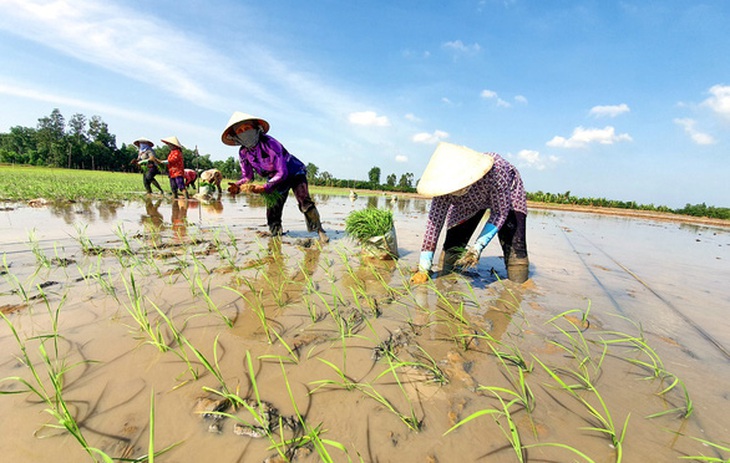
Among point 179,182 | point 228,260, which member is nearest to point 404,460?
point 228,260

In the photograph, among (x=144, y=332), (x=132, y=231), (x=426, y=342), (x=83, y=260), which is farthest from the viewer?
(x=132, y=231)

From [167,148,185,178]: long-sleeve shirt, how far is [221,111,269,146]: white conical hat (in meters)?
6.09

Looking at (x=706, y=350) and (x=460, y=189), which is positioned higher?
(x=460, y=189)

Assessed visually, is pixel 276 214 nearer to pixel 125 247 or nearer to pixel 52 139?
pixel 125 247

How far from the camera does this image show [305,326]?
1.88 m

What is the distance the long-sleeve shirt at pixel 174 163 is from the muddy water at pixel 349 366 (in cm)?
670

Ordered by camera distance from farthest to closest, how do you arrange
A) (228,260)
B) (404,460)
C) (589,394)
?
1. (228,260)
2. (589,394)
3. (404,460)

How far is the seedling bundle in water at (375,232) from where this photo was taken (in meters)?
3.89

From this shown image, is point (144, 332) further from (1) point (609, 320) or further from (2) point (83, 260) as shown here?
(1) point (609, 320)

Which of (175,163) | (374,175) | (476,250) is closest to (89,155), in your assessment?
(374,175)

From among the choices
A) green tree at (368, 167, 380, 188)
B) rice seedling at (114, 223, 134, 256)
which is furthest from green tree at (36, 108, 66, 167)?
rice seedling at (114, 223, 134, 256)

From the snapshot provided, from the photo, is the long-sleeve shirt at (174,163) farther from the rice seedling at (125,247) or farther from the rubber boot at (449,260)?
the rubber boot at (449,260)

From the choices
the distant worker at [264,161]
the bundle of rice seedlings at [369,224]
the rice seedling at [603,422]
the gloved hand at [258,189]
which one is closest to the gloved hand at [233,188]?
the distant worker at [264,161]

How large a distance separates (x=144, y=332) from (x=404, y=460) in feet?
5.06
